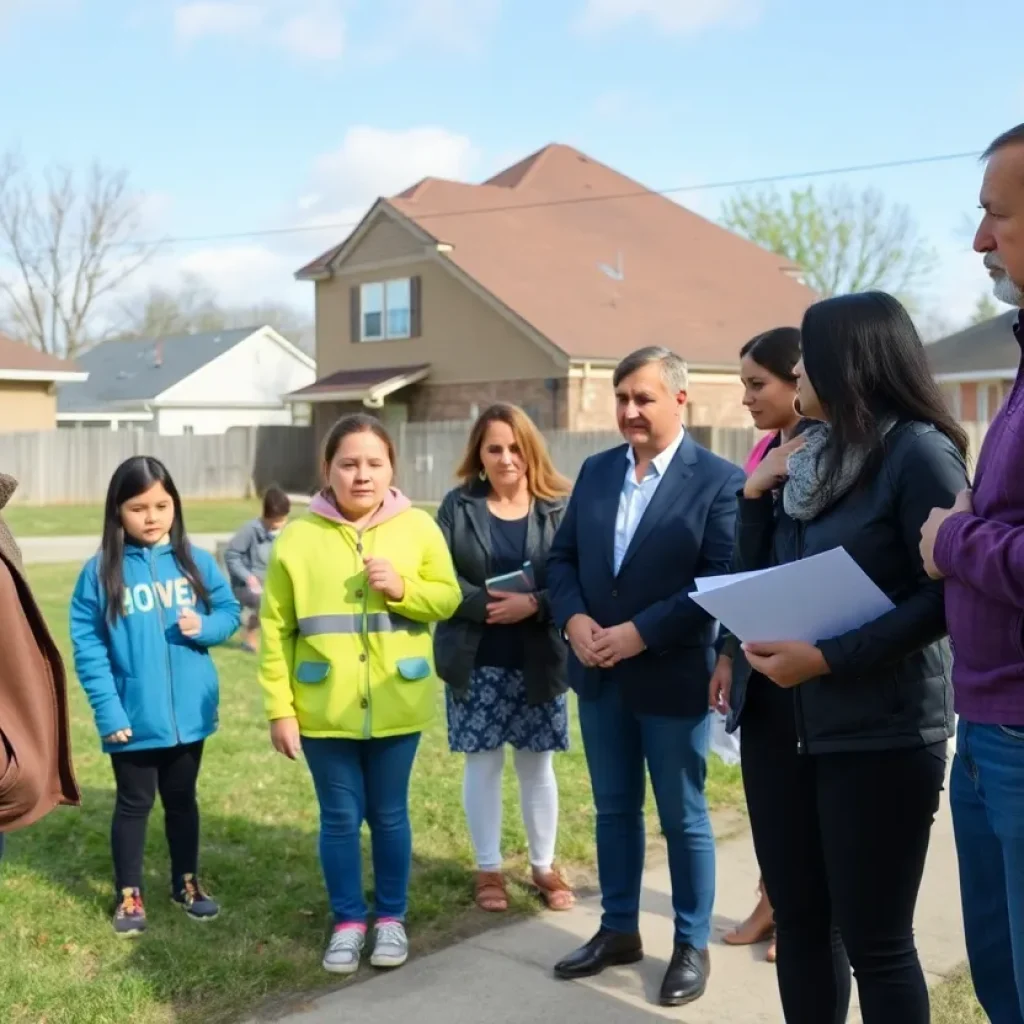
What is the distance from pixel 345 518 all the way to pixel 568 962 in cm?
178

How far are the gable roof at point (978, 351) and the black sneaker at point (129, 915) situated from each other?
27924mm

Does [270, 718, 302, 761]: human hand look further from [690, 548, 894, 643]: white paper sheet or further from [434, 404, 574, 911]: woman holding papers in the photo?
[690, 548, 894, 643]: white paper sheet

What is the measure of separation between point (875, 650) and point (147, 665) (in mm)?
2941

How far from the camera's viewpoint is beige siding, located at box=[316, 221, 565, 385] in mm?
29391

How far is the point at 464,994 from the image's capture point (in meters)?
4.04

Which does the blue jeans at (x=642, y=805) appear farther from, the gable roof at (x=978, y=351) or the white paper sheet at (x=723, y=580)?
the gable roof at (x=978, y=351)

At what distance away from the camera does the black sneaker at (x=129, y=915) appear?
457 centimetres

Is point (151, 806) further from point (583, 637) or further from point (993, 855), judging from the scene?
point (993, 855)

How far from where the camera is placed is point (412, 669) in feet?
14.6

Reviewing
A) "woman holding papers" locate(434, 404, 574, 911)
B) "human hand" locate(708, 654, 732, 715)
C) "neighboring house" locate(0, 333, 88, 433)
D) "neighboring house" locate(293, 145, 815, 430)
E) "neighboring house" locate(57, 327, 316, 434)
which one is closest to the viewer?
"human hand" locate(708, 654, 732, 715)

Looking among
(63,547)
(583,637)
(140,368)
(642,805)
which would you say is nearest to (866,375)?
(583,637)

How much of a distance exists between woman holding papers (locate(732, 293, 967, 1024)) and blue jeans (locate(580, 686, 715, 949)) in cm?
102

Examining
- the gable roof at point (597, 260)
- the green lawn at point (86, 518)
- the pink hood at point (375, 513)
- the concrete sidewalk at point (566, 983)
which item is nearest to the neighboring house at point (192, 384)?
the gable roof at point (597, 260)

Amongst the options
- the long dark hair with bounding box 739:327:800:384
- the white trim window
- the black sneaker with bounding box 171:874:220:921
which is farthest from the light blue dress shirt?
the white trim window
